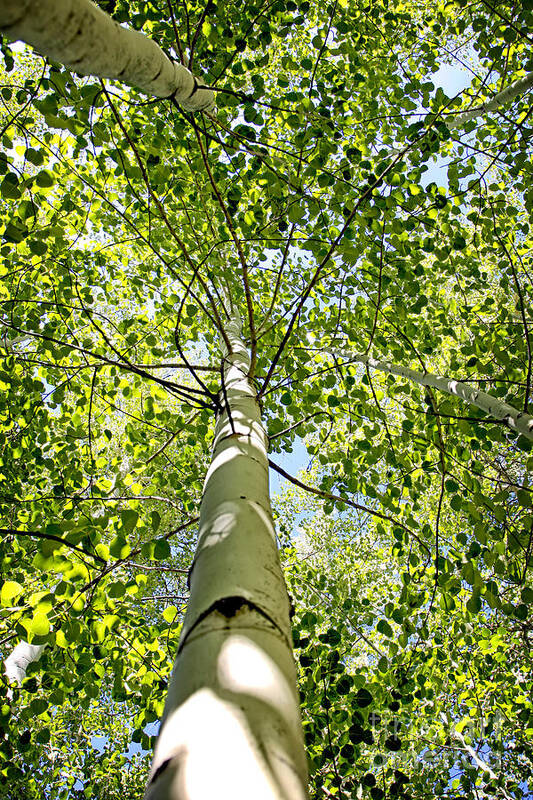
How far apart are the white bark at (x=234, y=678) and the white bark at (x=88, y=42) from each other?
1155mm

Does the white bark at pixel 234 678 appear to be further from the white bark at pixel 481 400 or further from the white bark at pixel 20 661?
the white bark at pixel 20 661

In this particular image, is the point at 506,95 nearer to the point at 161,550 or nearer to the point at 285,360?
the point at 285,360

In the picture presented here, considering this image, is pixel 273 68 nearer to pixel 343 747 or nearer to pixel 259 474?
pixel 259 474

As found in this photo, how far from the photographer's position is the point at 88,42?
109 centimetres

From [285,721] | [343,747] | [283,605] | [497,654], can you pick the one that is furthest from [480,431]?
[285,721]

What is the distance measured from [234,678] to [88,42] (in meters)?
1.42

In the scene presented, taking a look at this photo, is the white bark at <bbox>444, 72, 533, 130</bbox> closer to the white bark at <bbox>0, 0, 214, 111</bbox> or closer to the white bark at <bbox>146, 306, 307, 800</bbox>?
the white bark at <bbox>0, 0, 214, 111</bbox>

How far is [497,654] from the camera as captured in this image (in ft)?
12.4

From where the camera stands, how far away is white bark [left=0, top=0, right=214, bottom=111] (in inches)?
36.1

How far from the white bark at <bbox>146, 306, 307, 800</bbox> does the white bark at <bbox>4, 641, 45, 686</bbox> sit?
2.81 meters

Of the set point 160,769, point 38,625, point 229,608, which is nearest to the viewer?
point 160,769

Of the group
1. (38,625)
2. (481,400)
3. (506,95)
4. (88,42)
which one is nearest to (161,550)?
(38,625)

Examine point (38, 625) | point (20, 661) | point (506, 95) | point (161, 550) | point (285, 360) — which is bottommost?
point (38, 625)

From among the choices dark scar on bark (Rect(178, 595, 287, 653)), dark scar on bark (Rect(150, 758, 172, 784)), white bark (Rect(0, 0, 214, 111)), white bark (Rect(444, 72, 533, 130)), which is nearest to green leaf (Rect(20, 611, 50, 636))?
dark scar on bark (Rect(178, 595, 287, 653))
